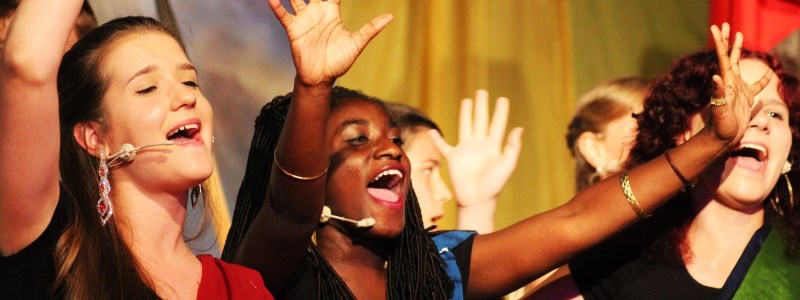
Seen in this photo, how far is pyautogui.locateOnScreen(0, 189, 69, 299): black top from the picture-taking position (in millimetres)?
1766

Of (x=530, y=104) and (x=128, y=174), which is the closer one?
(x=128, y=174)

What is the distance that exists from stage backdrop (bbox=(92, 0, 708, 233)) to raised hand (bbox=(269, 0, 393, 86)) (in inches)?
39.8

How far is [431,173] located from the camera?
136 inches

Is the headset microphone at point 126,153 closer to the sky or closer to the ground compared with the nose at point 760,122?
closer to the sky

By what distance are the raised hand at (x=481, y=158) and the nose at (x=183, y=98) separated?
1.12 meters

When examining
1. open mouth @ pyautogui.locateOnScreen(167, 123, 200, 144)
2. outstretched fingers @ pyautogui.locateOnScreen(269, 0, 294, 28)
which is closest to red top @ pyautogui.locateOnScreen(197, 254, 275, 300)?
open mouth @ pyautogui.locateOnScreen(167, 123, 200, 144)

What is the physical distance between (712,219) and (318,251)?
0.93 m

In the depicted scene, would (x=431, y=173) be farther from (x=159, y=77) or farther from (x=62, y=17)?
(x=62, y=17)

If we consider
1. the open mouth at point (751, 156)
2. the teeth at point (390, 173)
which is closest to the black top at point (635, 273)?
the open mouth at point (751, 156)

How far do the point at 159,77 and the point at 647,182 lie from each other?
41.6 inches

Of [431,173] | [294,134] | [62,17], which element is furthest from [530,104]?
[62,17]

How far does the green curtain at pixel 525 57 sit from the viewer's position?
3902 mm

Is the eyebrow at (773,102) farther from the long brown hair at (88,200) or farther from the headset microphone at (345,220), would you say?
the long brown hair at (88,200)

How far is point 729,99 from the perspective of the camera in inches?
102
